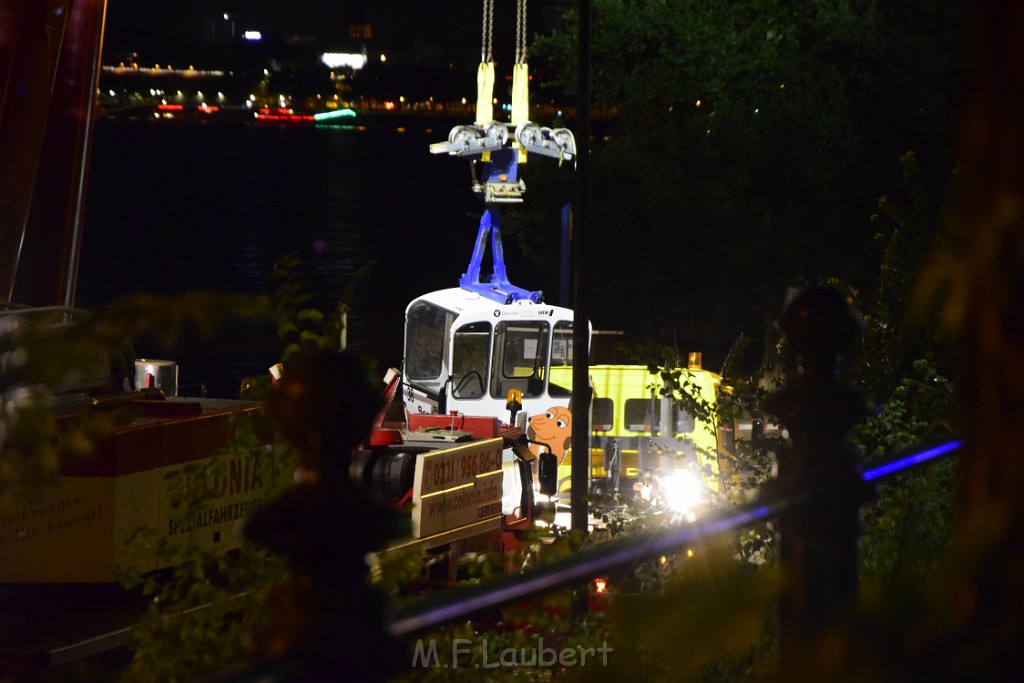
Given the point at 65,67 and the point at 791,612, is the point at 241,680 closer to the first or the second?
the point at 791,612

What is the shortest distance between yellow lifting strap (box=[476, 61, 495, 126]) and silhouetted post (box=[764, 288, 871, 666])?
1943 cm

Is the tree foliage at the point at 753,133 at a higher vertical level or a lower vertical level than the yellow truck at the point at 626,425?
higher

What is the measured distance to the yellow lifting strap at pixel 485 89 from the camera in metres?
21.6

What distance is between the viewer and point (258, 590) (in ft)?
14.3

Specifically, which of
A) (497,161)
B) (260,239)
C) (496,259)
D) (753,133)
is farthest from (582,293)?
(260,239)

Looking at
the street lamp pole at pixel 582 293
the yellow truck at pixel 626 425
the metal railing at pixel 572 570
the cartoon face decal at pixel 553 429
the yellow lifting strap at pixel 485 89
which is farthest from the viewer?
the yellow lifting strap at pixel 485 89

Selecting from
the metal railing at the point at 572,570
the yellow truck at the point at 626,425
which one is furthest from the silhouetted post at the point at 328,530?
the yellow truck at the point at 626,425

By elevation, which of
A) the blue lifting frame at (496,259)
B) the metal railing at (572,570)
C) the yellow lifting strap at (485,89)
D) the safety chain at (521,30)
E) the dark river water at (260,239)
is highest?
the dark river water at (260,239)

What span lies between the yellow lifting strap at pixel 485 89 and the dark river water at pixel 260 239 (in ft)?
42.1

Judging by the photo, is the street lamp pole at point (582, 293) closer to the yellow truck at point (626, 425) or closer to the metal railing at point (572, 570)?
the yellow truck at point (626, 425)

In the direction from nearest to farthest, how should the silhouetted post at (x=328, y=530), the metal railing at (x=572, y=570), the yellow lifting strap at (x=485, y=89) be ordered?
the silhouetted post at (x=328, y=530) → the metal railing at (x=572, y=570) → the yellow lifting strap at (x=485, y=89)

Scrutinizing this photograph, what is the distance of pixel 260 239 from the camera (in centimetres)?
10981

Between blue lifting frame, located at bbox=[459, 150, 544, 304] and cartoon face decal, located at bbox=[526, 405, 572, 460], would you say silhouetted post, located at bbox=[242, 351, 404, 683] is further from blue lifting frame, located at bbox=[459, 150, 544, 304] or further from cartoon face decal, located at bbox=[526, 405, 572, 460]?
blue lifting frame, located at bbox=[459, 150, 544, 304]

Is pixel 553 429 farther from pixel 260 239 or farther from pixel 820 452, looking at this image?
pixel 260 239
